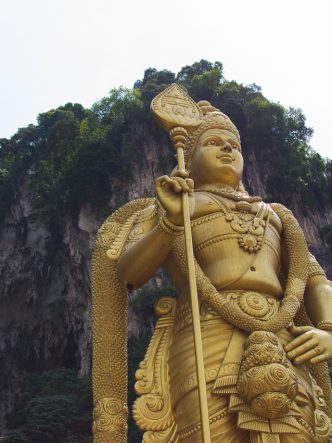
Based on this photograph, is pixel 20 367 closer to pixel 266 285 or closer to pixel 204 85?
pixel 204 85

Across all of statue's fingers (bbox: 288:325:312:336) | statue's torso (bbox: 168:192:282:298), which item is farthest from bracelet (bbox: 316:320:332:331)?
statue's torso (bbox: 168:192:282:298)

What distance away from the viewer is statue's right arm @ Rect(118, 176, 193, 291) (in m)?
2.99

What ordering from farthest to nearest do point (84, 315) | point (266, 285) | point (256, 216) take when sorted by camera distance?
point (84, 315)
point (256, 216)
point (266, 285)

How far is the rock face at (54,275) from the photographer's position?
70.3ft

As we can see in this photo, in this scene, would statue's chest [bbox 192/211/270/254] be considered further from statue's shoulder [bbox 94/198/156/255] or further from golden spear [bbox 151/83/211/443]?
golden spear [bbox 151/83/211/443]

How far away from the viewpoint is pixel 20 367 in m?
21.6

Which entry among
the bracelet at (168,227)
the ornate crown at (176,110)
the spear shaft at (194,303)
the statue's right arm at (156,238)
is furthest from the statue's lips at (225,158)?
the bracelet at (168,227)

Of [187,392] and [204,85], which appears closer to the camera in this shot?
[187,392]

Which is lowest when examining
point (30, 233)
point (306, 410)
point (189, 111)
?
point (306, 410)

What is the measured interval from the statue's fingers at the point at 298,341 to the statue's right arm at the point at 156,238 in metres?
0.77

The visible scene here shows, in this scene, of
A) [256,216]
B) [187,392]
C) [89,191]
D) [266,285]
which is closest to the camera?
[187,392]

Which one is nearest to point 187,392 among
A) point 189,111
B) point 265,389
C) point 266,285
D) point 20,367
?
point 265,389

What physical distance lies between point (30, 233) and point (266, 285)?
70.3ft

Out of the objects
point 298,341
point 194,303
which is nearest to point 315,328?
→ point 298,341
